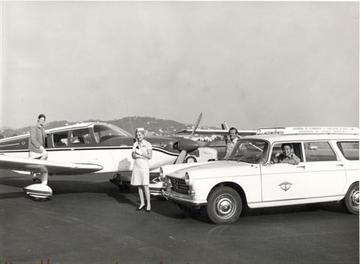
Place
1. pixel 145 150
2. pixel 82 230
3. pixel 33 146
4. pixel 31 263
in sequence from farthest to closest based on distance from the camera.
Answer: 1. pixel 33 146
2. pixel 145 150
3. pixel 82 230
4. pixel 31 263

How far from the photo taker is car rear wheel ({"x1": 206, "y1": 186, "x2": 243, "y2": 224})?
627 cm

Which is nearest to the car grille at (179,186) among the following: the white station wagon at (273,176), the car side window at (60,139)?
the white station wagon at (273,176)

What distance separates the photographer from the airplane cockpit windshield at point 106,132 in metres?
10.1

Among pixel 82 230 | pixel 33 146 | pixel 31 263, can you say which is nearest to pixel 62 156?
pixel 33 146

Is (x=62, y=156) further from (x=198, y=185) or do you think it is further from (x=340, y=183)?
(x=340, y=183)

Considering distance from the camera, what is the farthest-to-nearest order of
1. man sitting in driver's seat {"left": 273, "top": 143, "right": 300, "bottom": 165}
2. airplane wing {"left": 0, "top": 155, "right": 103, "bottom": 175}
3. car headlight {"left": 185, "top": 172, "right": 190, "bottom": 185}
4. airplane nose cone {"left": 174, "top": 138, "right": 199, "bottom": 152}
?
airplane nose cone {"left": 174, "top": 138, "right": 199, "bottom": 152}
airplane wing {"left": 0, "top": 155, "right": 103, "bottom": 175}
man sitting in driver's seat {"left": 273, "top": 143, "right": 300, "bottom": 165}
car headlight {"left": 185, "top": 172, "right": 190, "bottom": 185}

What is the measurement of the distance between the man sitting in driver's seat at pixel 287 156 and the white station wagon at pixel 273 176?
41mm

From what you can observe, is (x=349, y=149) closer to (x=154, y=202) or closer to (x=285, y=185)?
(x=285, y=185)

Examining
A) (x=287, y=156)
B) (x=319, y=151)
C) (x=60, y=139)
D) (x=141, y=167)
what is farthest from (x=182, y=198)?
(x=60, y=139)

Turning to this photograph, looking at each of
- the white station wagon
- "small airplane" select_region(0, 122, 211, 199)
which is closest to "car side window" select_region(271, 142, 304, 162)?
the white station wagon

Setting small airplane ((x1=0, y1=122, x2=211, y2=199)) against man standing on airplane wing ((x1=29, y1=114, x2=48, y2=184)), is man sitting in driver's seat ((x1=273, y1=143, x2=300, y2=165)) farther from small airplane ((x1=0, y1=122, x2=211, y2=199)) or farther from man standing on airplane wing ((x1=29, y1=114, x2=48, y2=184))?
man standing on airplane wing ((x1=29, y1=114, x2=48, y2=184))

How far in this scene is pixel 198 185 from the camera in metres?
6.21

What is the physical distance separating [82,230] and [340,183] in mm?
4526

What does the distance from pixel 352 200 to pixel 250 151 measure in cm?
204
